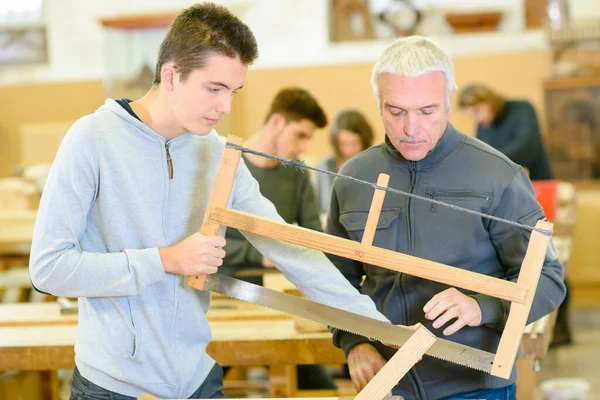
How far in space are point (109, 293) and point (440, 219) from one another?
32.0 inches

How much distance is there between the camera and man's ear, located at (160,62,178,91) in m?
1.90

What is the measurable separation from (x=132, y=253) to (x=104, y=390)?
0.34m

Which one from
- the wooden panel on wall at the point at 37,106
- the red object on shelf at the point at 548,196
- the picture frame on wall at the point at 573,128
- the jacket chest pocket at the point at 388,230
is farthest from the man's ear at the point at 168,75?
the wooden panel on wall at the point at 37,106

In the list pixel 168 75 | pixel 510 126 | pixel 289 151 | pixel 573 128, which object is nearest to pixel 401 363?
pixel 168 75

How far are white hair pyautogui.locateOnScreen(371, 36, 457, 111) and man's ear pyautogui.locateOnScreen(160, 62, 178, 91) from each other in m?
0.52

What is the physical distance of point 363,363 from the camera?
212 centimetres

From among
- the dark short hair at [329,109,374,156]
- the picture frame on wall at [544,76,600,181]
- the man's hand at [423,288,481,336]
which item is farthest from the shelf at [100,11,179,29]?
the man's hand at [423,288,481,336]

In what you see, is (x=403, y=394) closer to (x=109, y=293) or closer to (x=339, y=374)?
(x=109, y=293)

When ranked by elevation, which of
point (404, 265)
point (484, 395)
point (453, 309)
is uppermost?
point (404, 265)

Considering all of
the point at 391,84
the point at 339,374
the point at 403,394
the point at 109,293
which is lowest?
the point at 339,374

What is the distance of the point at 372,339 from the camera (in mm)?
1996

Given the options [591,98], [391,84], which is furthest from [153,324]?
[591,98]

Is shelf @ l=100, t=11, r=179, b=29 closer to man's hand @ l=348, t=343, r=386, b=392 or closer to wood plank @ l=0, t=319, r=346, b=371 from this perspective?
wood plank @ l=0, t=319, r=346, b=371

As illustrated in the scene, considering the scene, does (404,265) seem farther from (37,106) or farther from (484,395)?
(37,106)
